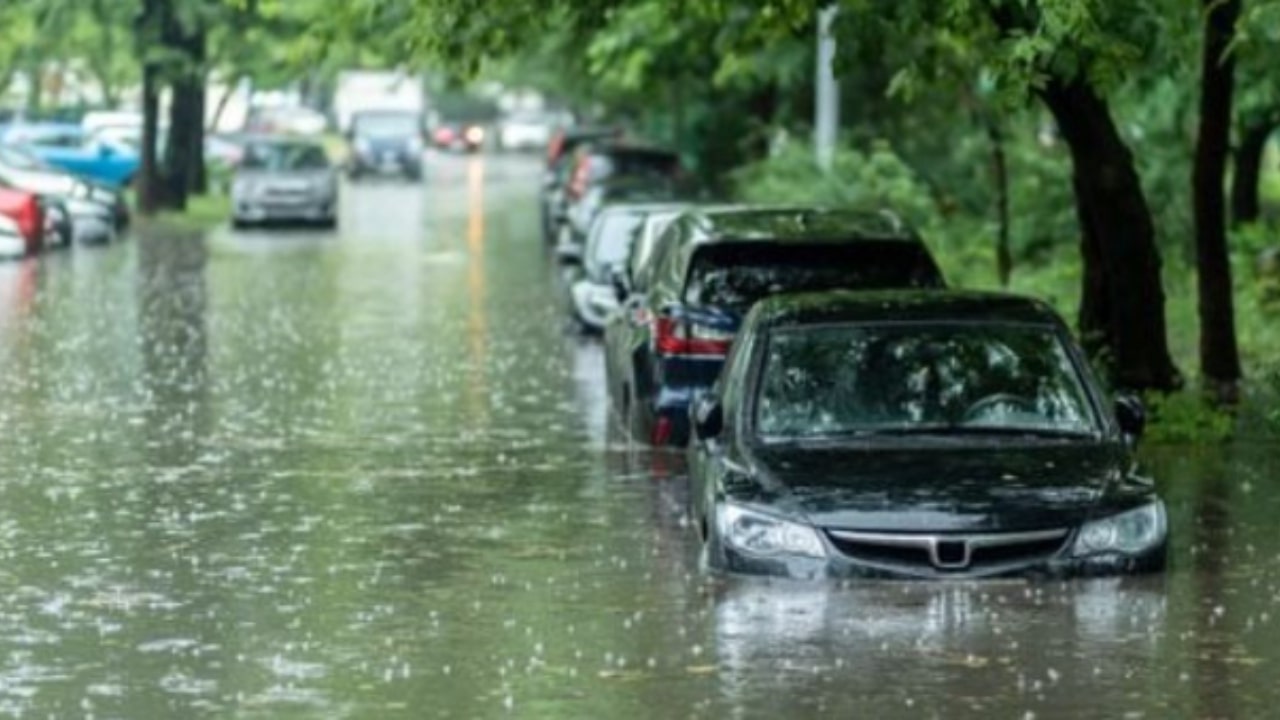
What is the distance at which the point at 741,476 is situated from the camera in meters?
13.8

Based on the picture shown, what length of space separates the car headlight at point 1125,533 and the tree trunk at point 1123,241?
318 inches

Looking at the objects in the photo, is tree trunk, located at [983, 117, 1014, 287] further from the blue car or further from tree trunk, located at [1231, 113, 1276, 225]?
the blue car

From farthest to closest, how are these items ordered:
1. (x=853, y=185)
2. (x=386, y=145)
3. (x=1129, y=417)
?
(x=386, y=145), (x=853, y=185), (x=1129, y=417)

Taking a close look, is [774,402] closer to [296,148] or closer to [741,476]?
[741,476]

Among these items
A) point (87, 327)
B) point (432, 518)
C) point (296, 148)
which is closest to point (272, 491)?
point (432, 518)

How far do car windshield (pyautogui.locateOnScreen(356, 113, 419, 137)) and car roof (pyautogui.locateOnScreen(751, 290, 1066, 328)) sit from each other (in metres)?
65.7

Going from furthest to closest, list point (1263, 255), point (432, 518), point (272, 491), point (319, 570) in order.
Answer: point (1263, 255) < point (272, 491) < point (432, 518) < point (319, 570)

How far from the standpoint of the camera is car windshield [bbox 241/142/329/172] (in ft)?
183

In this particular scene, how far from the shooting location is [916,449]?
1398cm

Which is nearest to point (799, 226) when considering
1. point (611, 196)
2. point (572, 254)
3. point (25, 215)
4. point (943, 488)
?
point (943, 488)

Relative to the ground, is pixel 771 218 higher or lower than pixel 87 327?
higher

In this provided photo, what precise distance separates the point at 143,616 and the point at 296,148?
43270mm

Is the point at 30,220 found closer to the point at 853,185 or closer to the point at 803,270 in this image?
the point at 853,185

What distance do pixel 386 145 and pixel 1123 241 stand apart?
6022 centimetres
